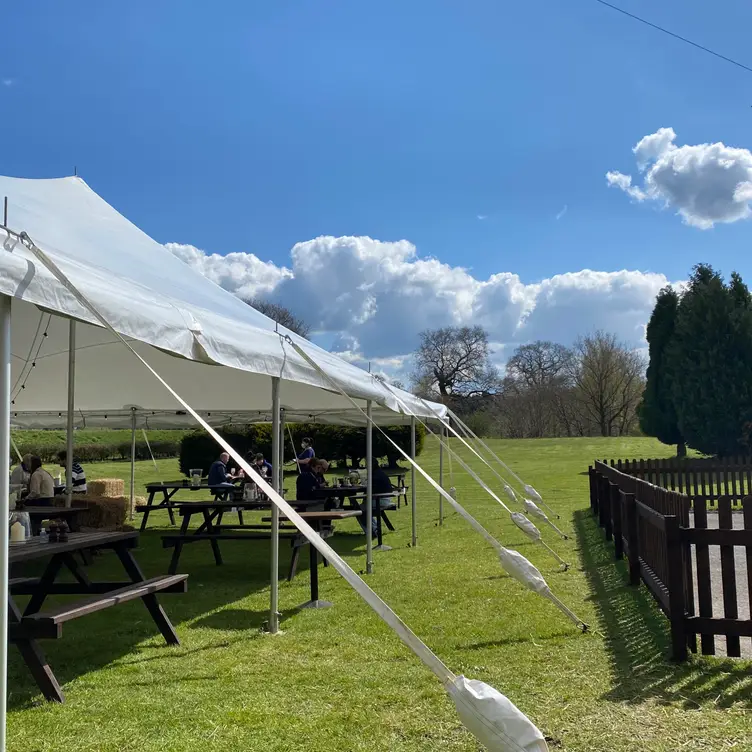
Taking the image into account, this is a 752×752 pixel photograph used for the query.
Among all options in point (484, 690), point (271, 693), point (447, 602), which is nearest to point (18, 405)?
point (447, 602)

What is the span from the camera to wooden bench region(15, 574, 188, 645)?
4270 millimetres

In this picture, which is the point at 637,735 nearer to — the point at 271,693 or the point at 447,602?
the point at 271,693

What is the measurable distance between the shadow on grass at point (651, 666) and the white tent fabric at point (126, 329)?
3.01 m

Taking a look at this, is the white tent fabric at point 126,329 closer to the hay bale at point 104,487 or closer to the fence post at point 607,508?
the hay bale at point 104,487

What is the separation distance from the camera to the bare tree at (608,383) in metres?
50.0

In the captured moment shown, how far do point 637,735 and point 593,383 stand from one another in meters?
48.7

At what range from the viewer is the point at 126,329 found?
13.6 feet

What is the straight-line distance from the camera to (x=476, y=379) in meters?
54.8

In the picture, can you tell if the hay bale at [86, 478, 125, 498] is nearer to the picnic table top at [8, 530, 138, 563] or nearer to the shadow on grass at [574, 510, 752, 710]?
the picnic table top at [8, 530, 138, 563]

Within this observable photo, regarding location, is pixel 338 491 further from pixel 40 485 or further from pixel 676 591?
pixel 676 591

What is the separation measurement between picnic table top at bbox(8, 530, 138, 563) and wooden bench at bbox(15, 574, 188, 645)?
413 millimetres

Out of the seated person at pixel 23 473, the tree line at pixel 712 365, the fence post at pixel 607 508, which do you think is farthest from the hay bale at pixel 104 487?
the tree line at pixel 712 365

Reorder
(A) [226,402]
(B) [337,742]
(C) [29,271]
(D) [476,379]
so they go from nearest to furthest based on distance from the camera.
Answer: (C) [29,271] < (B) [337,742] < (A) [226,402] < (D) [476,379]

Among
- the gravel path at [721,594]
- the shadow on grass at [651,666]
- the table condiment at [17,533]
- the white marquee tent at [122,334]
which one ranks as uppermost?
the white marquee tent at [122,334]
